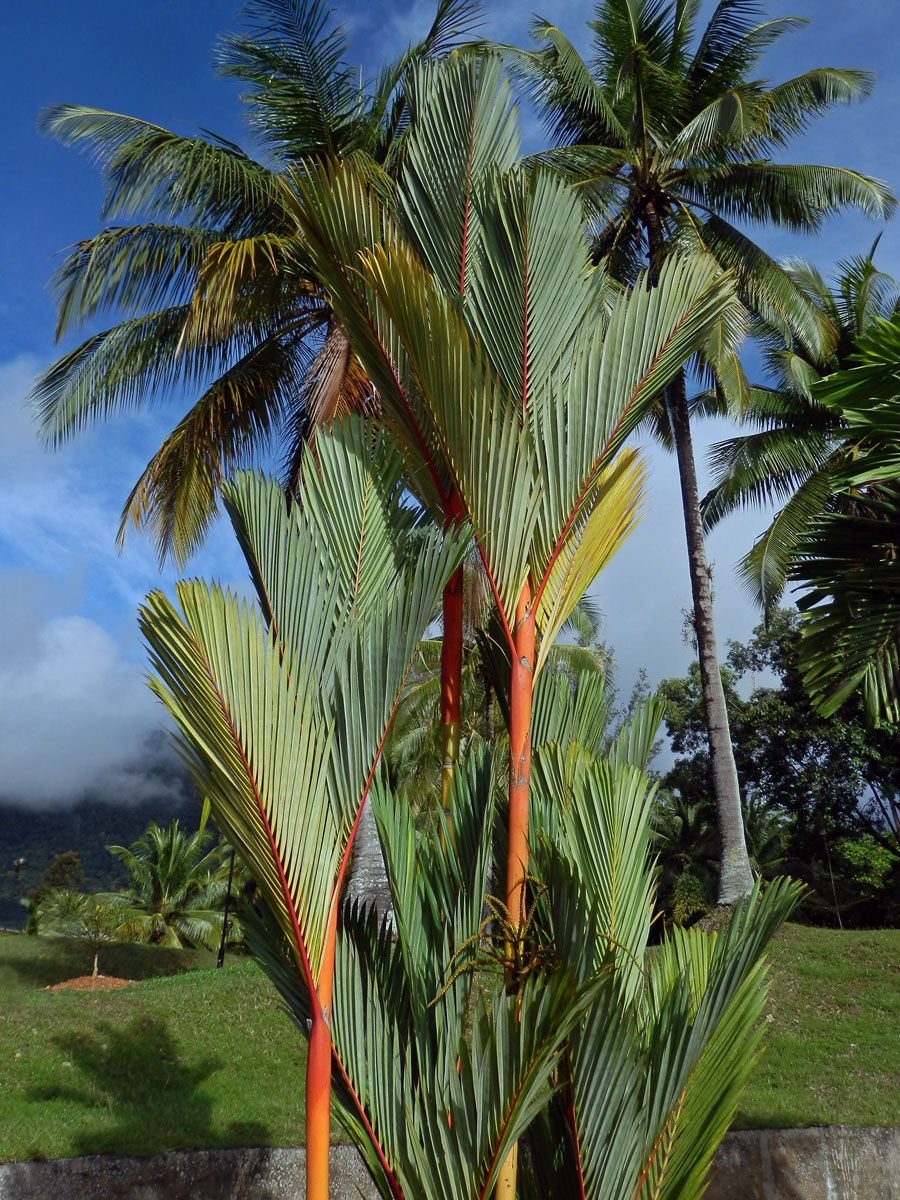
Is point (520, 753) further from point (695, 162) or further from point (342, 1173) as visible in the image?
point (695, 162)

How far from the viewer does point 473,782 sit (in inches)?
87.7

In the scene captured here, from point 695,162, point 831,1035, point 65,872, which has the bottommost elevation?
point 831,1035

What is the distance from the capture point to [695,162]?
40.2 feet

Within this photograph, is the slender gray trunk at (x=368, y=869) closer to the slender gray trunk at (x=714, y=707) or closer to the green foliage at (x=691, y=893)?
the slender gray trunk at (x=714, y=707)

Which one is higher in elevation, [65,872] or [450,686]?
[65,872]

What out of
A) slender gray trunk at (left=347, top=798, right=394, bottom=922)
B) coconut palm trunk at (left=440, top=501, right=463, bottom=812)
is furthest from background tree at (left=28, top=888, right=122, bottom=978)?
coconut palm trunk at (left=440, top=501, right=463, bottom=812)

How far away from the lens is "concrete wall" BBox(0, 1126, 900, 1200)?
5.36 m

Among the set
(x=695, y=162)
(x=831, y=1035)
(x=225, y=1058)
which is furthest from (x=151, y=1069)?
(x=695, y=162)

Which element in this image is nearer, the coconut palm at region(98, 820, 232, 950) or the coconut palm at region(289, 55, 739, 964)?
the coconut palm at region(289, 55, 739, 964)

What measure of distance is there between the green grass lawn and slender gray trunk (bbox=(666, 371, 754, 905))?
95 cm

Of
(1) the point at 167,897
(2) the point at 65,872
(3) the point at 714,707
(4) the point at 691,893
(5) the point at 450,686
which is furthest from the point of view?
(2) the point at 65,872

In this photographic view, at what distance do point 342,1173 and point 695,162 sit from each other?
1209 centimetres

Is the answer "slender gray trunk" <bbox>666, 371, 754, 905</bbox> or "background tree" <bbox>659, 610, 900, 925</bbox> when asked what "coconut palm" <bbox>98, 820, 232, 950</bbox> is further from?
"slender gray trunk" <bbox>666, 371, 754, 905</bbox>

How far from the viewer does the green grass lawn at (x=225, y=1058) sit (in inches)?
247
